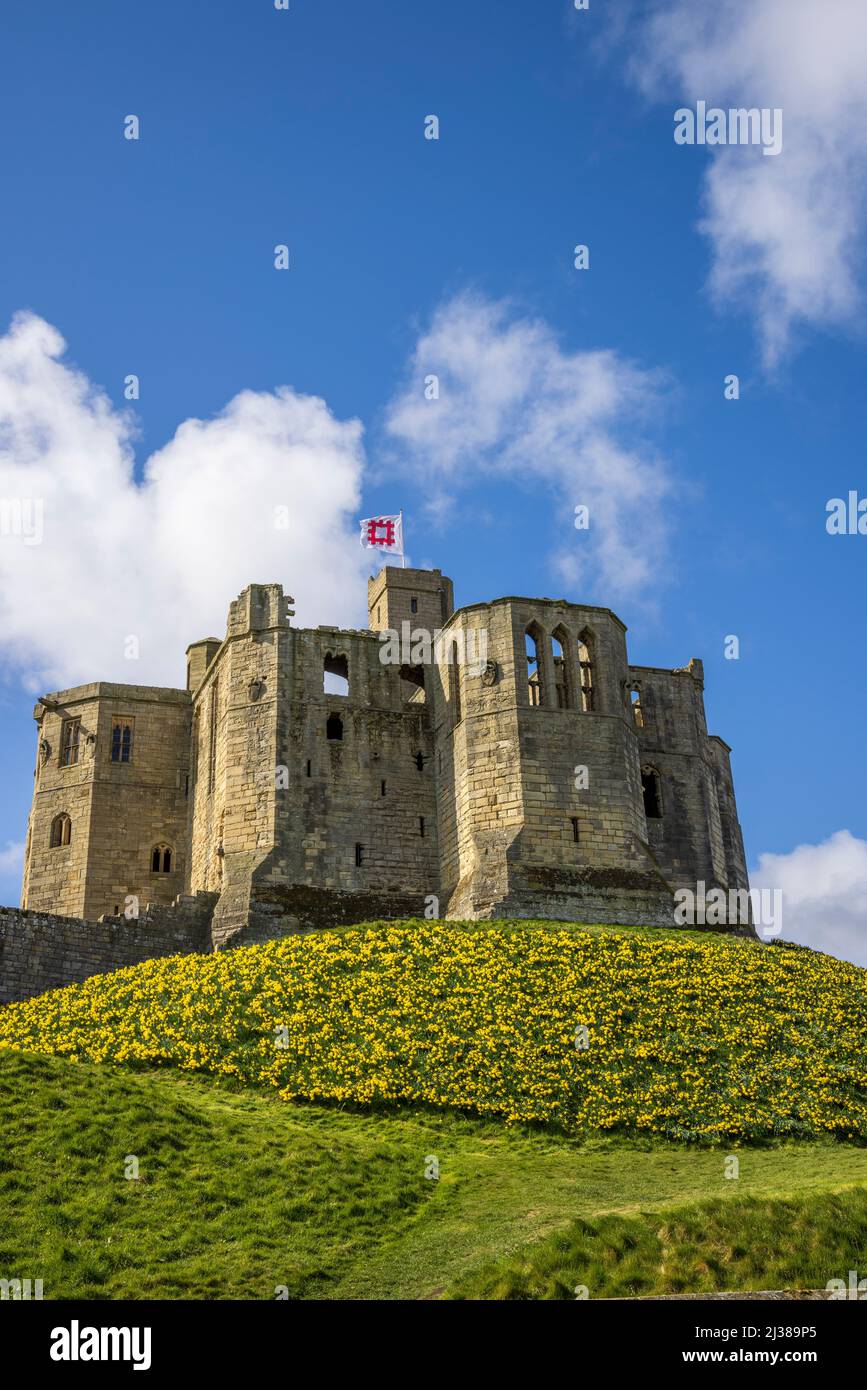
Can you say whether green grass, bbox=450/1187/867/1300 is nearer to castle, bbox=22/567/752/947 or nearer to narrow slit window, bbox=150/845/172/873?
castle, bbox=22/567/752/947

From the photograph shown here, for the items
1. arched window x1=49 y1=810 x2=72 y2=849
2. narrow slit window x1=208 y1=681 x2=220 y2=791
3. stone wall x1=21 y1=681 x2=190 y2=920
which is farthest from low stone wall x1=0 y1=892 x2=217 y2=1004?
arched window x1=49 y1=810 x2=72 y2=849

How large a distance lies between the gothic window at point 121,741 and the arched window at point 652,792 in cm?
2038

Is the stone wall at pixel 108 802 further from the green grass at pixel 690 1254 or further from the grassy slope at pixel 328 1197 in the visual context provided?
the green grass at pixel 690 1254

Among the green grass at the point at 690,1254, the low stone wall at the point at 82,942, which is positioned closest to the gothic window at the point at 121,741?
the low stone wall at the point at 82,942

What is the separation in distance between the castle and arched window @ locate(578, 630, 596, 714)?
0.12 m

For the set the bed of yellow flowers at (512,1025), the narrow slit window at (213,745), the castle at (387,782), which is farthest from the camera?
the narrow slit window at (213,745)

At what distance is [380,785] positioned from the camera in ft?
172

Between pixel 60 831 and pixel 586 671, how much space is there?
70.6 feet

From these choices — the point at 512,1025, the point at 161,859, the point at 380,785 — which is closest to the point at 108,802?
the point at 161,859

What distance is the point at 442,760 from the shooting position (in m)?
52.4

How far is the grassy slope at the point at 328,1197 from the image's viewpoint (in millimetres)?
21359

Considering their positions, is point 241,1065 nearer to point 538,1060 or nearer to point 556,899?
point 538,1060

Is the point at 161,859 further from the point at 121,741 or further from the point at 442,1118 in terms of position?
the point at 442,1118
